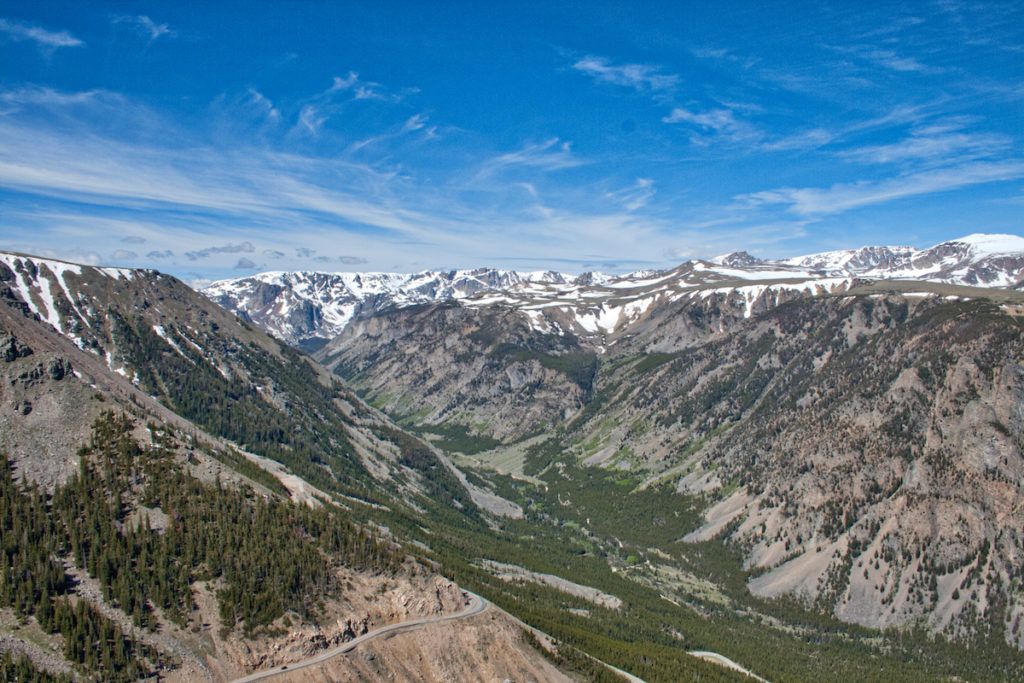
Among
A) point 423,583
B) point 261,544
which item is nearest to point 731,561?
point 423,583

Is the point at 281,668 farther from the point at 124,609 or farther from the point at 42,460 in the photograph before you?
the point at 42,460

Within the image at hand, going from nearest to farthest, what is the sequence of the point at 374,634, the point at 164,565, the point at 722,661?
1. the point at 164,565
2. the point at 374,634
3. the point at 722,661

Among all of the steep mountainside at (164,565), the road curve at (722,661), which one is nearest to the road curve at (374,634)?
the steep mountainside at (164,565)

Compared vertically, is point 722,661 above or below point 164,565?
below

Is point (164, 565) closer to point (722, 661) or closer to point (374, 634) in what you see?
point (374, 634)

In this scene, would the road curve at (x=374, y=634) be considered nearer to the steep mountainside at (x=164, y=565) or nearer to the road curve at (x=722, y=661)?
the steep mountainside at (x=164, y=565)

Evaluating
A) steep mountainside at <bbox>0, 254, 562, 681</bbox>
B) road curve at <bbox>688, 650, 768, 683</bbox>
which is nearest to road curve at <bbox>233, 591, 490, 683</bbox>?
steep mountainside at <bbox>0, 254, 562, 681</bbox>

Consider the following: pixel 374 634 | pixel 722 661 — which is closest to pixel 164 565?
pixel 374 634

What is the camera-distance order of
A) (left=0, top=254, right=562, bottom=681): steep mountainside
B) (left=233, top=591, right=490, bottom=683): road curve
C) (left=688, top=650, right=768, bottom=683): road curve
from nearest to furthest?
(left=0, top=254, right=562, bottom=681): steep mountainside
(left=233, top=591, right=490, bottom=683): road curve
(left=688, top=650, right=768, bottom=683): road curve

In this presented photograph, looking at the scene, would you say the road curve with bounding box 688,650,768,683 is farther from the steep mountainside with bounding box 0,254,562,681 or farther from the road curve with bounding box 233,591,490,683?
the road curve with bounding box 233,591,490,683
